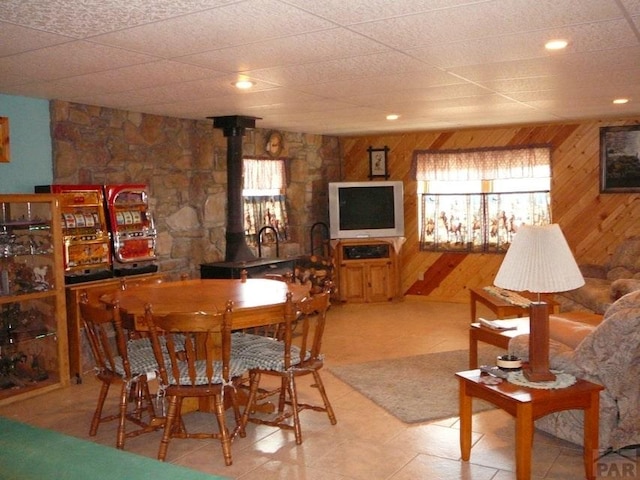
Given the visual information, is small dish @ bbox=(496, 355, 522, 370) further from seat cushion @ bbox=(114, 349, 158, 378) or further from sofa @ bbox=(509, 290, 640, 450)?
seat cushion @ bbox=(114, 349, 158, 378)

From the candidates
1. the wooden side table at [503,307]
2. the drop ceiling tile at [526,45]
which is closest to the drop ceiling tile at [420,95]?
the drop ceiling tile at [526,45]

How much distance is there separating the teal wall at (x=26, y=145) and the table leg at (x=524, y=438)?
3.95 m

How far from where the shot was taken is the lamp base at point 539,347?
321 cm

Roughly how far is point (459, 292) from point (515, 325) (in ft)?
11.8

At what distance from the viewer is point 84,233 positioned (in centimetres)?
521

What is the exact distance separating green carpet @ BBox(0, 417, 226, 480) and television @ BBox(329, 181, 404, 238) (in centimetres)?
545

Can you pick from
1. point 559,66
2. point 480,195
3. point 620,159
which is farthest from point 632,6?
point 480,195

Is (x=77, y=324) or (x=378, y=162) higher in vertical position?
(x=378, y=162)

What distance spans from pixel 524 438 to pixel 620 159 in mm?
5196

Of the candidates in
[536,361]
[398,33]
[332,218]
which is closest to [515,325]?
[536,361]

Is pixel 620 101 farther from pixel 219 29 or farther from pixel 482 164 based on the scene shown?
pixel 219 29

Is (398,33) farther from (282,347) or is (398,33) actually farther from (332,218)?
(332,218)

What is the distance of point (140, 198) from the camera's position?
5660 mm

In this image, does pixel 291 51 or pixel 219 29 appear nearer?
pixel 219 29
